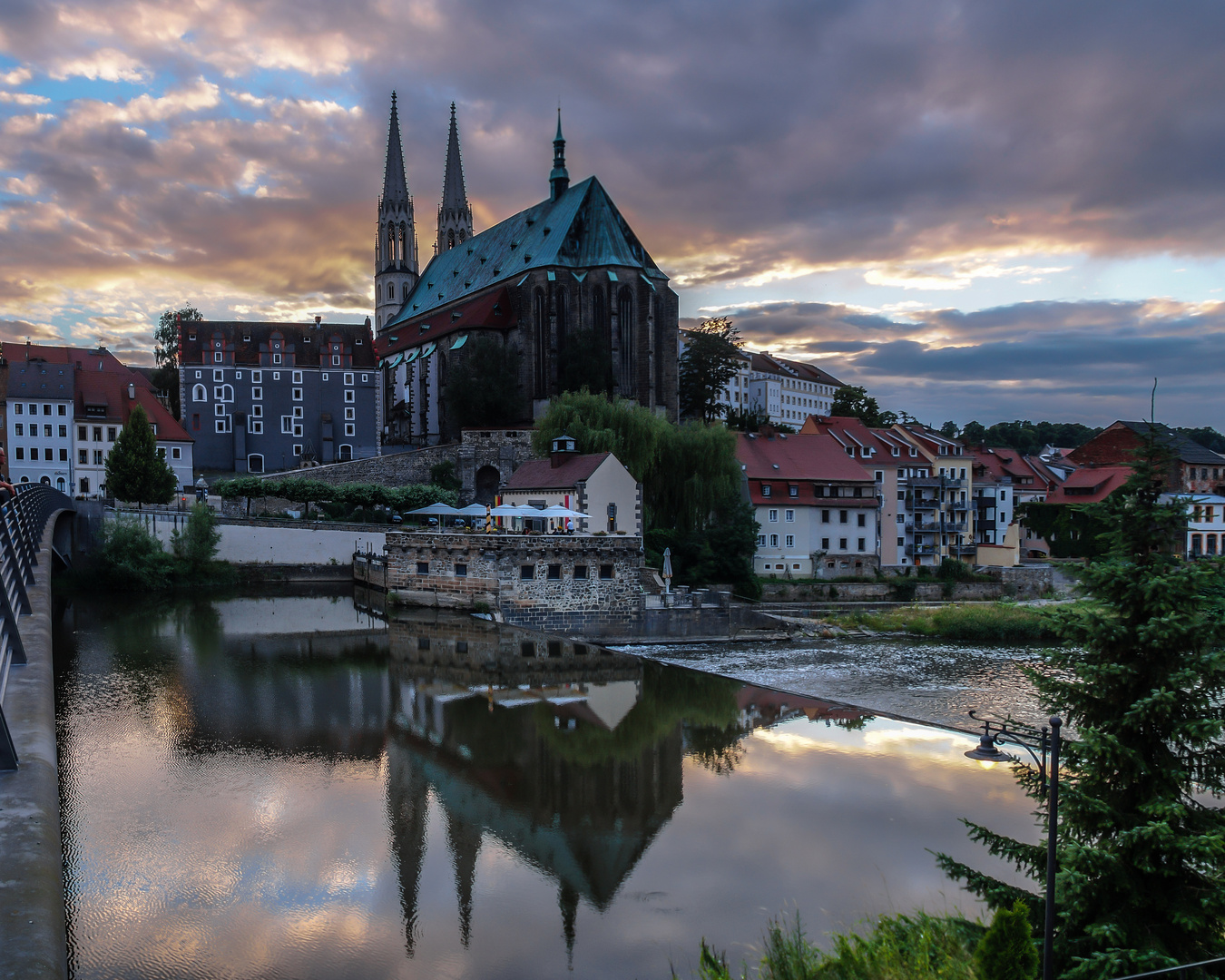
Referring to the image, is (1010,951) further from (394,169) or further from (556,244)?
(394,169)

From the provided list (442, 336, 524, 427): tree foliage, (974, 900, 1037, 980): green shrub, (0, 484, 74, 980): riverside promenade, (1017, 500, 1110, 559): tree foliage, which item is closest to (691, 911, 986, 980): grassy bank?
(974, 900, 1037, 980): green shrub

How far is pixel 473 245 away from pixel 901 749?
246 ft

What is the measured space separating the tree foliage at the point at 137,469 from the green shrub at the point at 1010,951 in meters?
52.5

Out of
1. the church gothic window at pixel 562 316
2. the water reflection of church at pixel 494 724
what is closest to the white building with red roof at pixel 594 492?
the water reflection of church at pixel 494 724

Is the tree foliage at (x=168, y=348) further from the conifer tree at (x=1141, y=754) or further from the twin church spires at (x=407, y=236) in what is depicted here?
the conifer tree at (x=1141, y=754)

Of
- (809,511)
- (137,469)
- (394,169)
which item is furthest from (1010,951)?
(394,169)

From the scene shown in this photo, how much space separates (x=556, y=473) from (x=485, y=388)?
22.5m

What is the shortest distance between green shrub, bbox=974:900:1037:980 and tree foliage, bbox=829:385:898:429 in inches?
2990

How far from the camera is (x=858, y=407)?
84.9 metres

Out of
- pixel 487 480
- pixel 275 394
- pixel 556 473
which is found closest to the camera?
pixel 556 473

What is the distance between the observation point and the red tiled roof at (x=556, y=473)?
133 ft

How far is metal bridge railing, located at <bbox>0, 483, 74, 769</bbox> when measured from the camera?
9.68 m

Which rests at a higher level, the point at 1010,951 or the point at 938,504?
the point at 938,504

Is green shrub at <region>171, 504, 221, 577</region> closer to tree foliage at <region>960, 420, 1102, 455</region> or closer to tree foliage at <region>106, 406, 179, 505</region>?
tree foliage at <region>106, 406, 179, 505</region>
